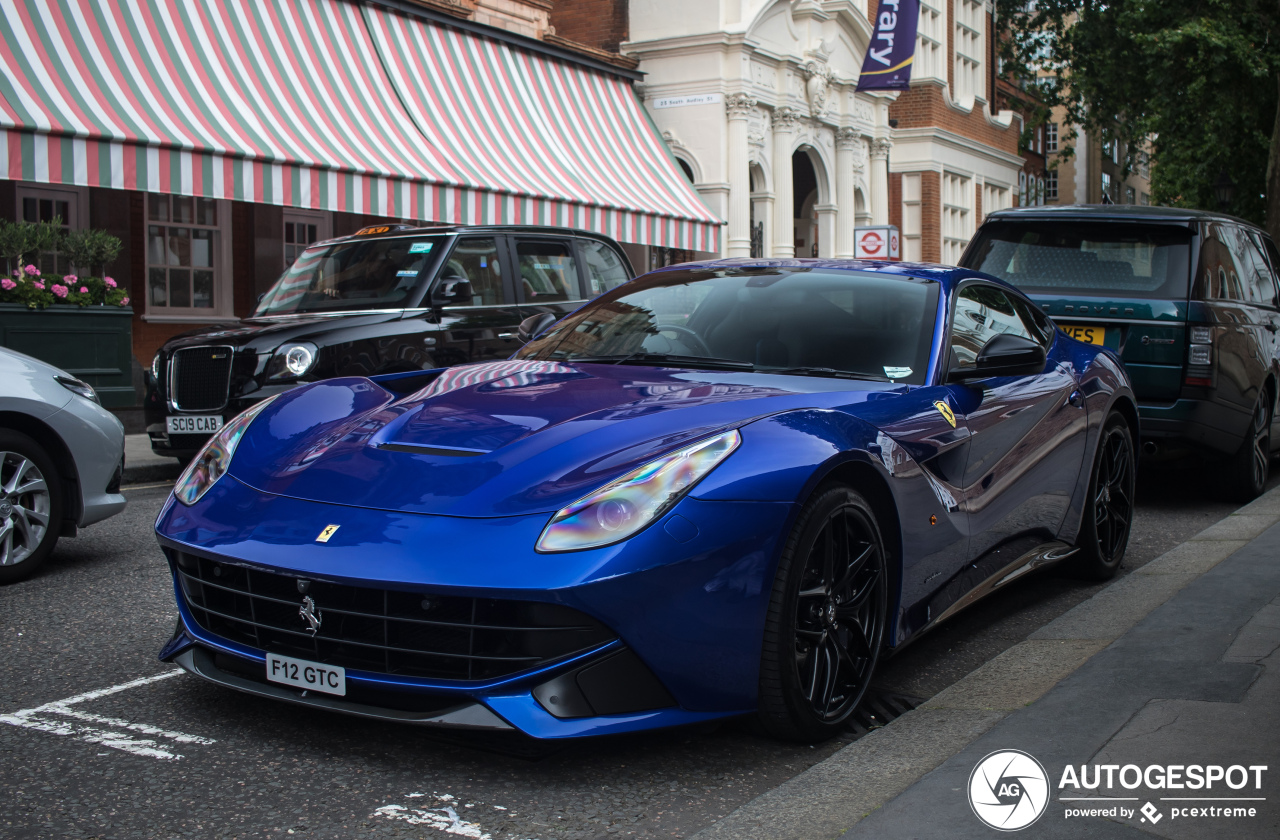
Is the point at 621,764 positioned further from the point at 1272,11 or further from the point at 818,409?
the point at 1272,11

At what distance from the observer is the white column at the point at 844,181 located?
26.5 m

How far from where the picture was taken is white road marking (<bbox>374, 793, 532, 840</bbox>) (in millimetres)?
2814

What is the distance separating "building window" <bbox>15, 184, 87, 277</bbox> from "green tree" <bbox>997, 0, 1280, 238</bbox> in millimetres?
16803

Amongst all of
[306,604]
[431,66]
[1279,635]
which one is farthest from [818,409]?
[431,66]

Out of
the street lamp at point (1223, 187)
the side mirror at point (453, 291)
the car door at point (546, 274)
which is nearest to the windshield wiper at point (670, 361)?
the side mirror at point (453, 291)

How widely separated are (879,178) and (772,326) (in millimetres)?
24582

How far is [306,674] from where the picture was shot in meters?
3.14

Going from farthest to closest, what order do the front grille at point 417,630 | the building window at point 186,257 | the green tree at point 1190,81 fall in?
the green tree at point 1190,81, the building window at point 186,257, the front grille at point 417,630

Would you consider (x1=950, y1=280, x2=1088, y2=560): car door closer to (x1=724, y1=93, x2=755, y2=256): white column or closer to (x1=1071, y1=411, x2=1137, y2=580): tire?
(x1=1071, y1=411, x2=1137, y2=580): tire

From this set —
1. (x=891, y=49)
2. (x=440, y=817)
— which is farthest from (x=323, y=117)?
(x=891, y=49)

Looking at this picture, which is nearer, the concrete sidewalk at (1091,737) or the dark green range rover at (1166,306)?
the concrete sidewalk at (1091,737)

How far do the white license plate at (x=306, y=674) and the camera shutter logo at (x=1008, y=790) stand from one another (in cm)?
153

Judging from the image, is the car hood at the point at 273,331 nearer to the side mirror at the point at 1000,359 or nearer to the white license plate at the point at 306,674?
the side mirror at the point at 1000,359

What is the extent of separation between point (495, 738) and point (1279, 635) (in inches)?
106
